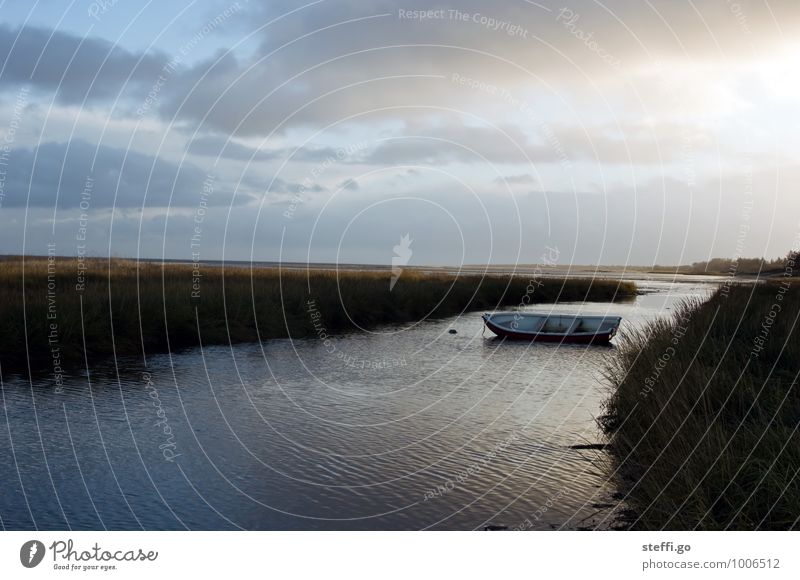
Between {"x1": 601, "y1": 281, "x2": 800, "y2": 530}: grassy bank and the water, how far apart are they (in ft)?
2.60

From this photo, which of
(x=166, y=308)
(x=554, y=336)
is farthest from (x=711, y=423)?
(x=554, y=336)

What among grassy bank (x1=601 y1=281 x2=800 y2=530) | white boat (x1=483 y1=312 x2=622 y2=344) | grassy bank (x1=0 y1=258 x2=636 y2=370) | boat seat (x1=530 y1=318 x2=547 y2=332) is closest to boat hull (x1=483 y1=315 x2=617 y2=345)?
white boat (x1=483 y1=312 x2=622 y2=344)

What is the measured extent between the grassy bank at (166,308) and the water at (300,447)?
1.71 m

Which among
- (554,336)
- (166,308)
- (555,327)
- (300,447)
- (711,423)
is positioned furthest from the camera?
(555,327)

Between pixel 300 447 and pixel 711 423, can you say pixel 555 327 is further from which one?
pixel 711 423

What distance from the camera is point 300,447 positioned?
10945 millimetres

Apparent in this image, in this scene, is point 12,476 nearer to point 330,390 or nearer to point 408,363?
point 330,390

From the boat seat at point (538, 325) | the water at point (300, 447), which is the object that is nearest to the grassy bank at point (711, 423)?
the water at point (300, 447)

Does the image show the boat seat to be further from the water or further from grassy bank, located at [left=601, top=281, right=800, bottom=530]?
grassy bank, located at [left=601, top=281, right=800, bottom=530]

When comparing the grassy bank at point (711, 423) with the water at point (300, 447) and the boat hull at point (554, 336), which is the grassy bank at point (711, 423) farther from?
the boat hull at point (554, 336)

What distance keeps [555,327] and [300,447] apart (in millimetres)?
19749

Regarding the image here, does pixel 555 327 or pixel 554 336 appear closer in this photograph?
pixel 554 336
